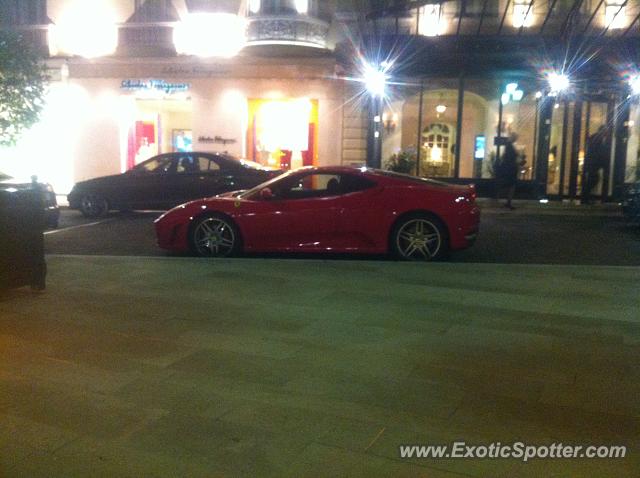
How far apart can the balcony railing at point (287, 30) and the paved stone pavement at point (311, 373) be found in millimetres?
13746

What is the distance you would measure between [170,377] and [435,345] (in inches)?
83.0

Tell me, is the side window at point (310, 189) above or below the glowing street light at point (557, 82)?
below

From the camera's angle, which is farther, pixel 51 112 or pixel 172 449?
pixel 51 112

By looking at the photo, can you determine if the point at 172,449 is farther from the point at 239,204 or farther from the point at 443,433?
the point at 239,204

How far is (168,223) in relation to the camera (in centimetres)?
1004

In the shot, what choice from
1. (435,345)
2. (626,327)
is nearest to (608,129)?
(626,327)

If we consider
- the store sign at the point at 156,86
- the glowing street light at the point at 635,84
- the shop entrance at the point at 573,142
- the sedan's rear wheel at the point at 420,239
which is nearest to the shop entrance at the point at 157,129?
the store sign at the point at 156,86

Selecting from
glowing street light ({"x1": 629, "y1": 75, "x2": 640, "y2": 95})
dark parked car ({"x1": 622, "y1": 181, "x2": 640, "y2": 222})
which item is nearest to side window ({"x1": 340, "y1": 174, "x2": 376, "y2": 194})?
dark parked car ({"x1": 622, "y1": 181, "x2": 640, "y2": 222})

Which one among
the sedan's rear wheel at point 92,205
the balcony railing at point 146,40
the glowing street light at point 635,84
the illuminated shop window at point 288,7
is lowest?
the sedan's rear wheel at point 92,205

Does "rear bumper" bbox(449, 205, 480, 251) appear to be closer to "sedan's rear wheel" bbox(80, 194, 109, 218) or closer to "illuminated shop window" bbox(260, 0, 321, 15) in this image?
"sedan's rear wheel" bbox(80, 194, 109, 218)

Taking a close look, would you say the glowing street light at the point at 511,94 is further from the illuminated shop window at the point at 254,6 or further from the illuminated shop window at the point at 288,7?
the illuminated shop window at the point at 254,6

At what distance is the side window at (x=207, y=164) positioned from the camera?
15.7 m

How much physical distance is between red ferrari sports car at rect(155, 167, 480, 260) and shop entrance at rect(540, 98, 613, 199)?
1133 centimetres

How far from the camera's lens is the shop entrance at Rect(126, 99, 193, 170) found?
2302 centimetres
